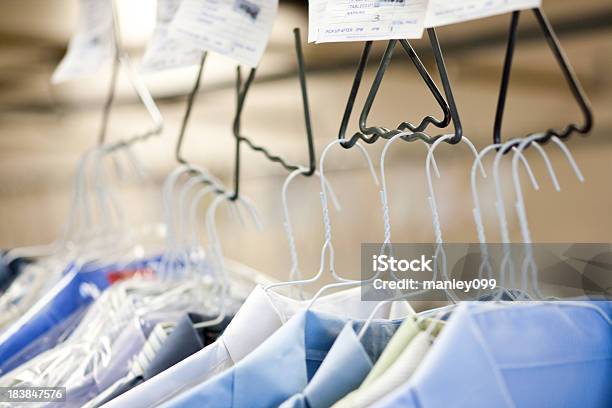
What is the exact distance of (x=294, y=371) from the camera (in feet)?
2.10

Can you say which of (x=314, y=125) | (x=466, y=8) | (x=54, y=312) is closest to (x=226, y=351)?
(x=466, y=8)

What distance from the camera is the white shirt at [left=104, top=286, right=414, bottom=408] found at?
683 millimetres

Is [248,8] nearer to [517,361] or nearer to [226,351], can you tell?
[226,351]

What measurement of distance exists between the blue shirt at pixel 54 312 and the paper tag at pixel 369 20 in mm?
660

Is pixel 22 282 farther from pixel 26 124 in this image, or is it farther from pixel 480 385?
pixel 26 124

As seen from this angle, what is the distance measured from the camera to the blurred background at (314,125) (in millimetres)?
1445

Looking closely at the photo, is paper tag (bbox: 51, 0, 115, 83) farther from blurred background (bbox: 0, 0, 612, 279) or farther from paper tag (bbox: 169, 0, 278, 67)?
blurred background (bbox: 0, 0, 612, 279)

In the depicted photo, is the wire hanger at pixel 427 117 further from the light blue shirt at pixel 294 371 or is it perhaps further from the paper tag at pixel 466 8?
the light blue shirt at pixel 294 371

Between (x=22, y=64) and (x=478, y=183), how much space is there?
1.81 m

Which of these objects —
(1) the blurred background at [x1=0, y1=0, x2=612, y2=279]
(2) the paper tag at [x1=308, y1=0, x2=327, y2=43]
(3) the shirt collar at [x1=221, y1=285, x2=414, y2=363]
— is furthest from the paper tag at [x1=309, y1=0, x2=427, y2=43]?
(1) the blurred background at [x1=0, y1=0, x2=612, y2=279]

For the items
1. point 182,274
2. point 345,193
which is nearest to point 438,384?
point 182,274

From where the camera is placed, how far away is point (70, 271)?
127cm

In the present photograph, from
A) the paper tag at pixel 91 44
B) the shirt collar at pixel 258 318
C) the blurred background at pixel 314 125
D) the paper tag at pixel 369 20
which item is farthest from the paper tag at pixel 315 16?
the blurred background at pixel 314 125

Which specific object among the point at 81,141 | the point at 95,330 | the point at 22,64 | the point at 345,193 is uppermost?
the point at 22,64
